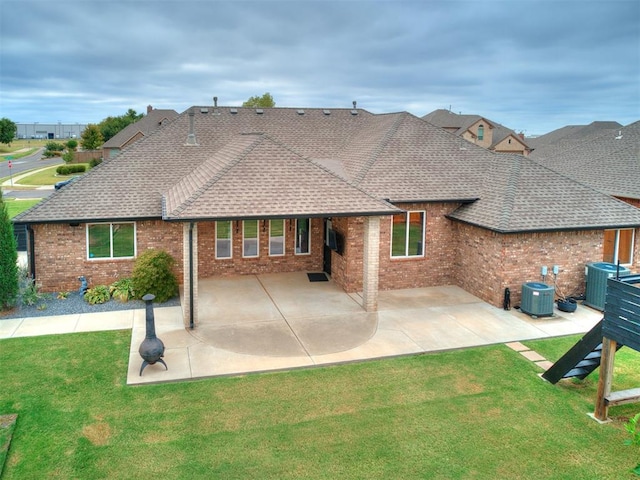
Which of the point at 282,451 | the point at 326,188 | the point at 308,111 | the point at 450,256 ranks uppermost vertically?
the point at 308,111

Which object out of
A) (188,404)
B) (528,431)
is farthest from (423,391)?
(188,404)

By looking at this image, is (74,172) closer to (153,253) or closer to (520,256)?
(153,253)

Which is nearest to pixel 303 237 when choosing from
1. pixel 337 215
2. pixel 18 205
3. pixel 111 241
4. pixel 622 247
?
pixel 337 215

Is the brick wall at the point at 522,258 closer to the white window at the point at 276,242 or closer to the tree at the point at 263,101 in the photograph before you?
the white window at the point at 276,242

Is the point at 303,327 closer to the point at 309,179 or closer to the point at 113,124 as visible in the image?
the point at 309,179

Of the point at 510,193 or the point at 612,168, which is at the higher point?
the point at 612,168

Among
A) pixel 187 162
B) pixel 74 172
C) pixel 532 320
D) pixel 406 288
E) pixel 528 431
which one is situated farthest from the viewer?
pixel 74 172
